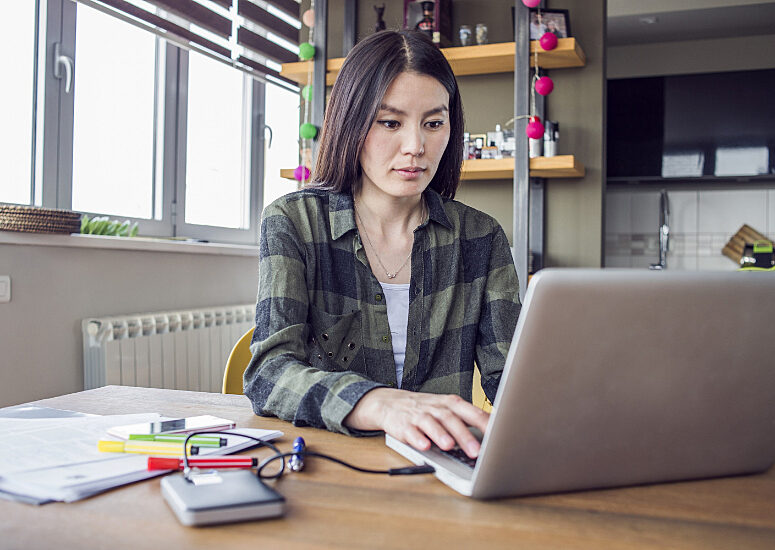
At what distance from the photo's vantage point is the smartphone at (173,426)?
804 millimetres

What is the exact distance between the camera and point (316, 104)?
9.61ft

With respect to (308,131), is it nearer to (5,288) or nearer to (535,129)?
(535,129)

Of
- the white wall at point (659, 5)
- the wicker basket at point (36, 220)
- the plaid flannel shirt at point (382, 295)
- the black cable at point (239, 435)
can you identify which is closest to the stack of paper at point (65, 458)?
the black cable at point (239, 435)

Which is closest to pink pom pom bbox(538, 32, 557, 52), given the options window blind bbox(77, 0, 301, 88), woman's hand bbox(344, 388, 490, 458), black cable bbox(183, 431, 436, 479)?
window blind bbox(77, 0, 301, 88)

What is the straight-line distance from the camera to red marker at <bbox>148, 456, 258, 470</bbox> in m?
0.70

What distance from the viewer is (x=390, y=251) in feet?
4.46

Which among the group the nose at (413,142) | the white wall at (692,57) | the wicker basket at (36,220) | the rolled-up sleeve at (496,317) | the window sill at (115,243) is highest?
the white wall at (692,57)

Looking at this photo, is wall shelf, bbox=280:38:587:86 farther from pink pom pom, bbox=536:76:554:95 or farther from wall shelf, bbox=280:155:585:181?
wall shelf, bbox=280:155:585:181

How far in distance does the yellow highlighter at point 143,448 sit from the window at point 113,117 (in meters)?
2.19

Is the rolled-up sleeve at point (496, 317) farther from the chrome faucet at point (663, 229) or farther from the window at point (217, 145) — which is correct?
the chrome faucet at point (663, 229)

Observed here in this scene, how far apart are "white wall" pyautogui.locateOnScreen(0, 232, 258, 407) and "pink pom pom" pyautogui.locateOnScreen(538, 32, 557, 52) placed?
156cm

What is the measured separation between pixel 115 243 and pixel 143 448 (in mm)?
1859

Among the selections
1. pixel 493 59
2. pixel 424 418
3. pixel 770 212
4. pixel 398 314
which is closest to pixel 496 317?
pixel 398 314

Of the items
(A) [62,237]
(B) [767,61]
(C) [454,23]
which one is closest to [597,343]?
(A) [62,237]
